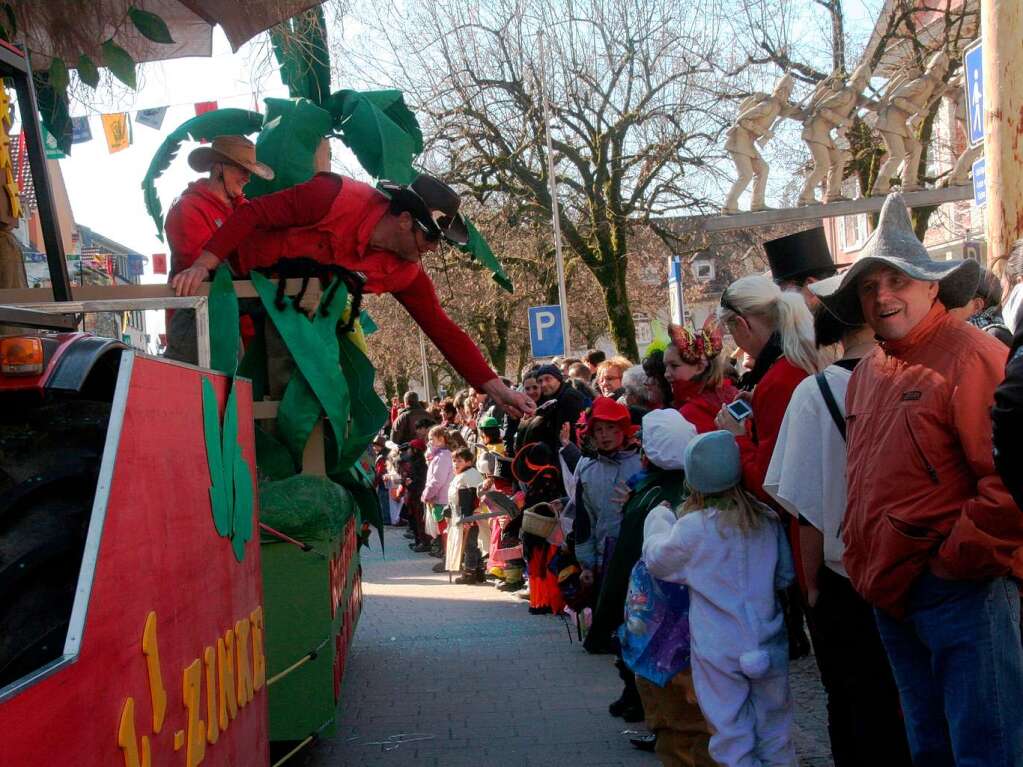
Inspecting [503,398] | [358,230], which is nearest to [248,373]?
[358,230]

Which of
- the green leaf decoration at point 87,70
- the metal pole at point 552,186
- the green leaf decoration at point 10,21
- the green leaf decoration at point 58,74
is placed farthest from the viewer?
the metal pole at point 552,186

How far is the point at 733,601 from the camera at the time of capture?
4.57 m

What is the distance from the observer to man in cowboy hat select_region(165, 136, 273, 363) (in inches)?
226

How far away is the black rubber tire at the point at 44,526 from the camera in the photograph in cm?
212

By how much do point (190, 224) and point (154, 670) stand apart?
3764mm

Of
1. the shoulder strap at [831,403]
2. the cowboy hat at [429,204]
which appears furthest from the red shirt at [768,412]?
the cowboy hat at [429,204]

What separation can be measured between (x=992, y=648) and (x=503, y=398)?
116 inches

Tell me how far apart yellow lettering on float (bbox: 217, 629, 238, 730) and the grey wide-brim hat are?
6.95 ft

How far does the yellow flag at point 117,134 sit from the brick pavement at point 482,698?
4.21 meters

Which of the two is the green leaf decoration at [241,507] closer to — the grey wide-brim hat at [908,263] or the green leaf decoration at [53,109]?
the grey wide-brim hat at [908,263]

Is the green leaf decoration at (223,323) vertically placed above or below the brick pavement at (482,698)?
above

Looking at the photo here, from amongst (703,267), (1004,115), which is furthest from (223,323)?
(703,267)

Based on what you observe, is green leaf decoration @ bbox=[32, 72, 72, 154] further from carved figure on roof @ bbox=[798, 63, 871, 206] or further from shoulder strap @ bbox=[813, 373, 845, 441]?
carved figure on roof @ bbox=[798, 63, 871, 206]

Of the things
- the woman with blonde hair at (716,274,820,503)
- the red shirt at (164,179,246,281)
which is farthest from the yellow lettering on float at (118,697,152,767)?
the red shirt at (164,179,246,281)
